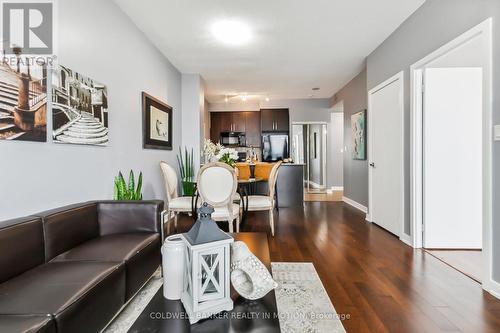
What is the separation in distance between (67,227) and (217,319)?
1.42 metres

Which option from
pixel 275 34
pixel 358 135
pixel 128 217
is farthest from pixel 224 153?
pixel 358 135

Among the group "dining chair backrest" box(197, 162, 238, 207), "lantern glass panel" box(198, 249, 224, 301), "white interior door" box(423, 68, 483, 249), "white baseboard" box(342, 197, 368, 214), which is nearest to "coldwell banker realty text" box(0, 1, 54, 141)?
"dining chair backrest" box(197, 162, 238, 207)

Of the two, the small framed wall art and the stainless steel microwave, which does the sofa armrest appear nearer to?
the small framed wall art

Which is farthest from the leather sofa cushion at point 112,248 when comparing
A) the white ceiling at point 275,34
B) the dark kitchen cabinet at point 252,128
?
the dark kitchen cabinet at point 252,128

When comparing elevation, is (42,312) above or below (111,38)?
below

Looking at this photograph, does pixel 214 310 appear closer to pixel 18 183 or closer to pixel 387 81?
pixel 18 183

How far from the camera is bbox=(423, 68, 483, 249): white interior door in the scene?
299 centimetres

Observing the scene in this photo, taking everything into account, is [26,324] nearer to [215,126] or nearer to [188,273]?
[188,273]

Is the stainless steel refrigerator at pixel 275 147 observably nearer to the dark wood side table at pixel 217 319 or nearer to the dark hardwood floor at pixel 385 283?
the dark hardwood floor at pixel 385 283

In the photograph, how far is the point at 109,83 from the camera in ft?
9.23

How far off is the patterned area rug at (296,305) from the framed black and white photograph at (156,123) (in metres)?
2.07

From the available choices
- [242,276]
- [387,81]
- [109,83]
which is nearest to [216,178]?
[109,83]

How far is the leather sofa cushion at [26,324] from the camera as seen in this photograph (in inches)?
37.7

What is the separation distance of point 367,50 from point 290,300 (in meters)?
3.89
